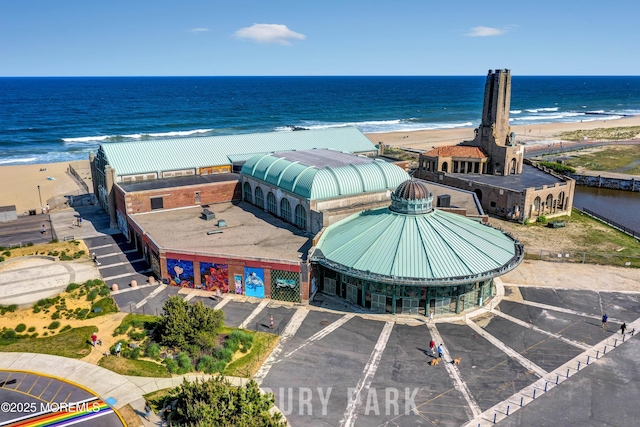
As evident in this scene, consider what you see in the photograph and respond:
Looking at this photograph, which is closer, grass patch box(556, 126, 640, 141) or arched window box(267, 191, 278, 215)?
arched window box(267, 191, 278, 215)

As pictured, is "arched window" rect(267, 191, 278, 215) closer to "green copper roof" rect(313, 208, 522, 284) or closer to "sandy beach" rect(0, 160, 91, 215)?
"green copper roof" rect(313, 208, 522, 284)

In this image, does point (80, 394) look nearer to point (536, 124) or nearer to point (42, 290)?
point (42, 290)

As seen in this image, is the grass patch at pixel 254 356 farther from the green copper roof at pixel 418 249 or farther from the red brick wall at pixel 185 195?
the red brick wall at pixel 185 195

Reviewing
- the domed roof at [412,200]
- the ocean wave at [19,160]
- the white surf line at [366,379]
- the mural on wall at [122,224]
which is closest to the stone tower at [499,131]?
the domed roof at [412,200]

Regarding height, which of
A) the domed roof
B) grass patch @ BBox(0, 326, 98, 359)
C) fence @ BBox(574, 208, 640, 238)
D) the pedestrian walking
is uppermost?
the domed roof

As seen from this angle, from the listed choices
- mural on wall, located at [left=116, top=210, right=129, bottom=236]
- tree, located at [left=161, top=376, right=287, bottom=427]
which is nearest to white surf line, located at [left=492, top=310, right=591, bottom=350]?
tree, located at [left=161, top=376, right=287, bottom=427]

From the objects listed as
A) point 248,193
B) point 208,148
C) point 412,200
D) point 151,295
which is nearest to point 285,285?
point 151,295
